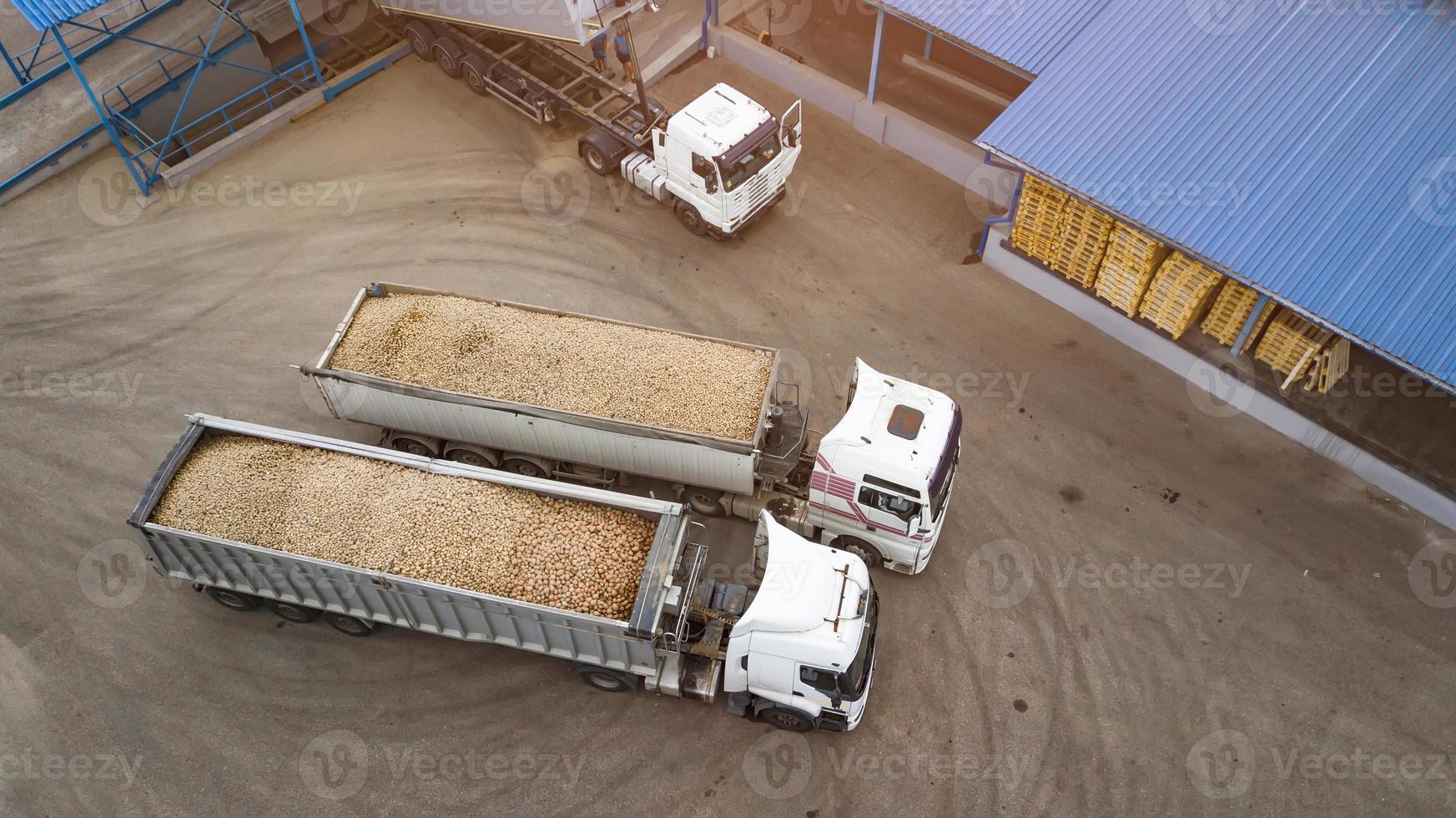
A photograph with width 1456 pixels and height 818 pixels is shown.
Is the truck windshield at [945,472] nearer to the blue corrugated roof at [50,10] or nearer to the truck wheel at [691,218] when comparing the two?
the truck wheel at [691,218]

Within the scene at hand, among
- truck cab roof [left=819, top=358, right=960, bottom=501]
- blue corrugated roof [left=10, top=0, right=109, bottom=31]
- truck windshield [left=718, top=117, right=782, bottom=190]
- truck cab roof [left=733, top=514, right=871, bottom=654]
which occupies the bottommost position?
truck cab roof [left=733, top=514, right=871, bottom=654]

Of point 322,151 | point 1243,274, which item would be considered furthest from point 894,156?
point 322,151

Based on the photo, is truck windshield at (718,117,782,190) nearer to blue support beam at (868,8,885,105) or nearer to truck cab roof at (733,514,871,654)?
blue support beam at (868,8,885,105)

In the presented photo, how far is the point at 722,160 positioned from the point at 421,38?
1084 cm

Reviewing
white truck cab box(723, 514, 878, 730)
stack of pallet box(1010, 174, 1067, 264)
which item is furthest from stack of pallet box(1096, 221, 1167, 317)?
white truck cab box(723, 514, 878, 730)

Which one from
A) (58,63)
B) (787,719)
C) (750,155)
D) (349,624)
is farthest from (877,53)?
(58,63)

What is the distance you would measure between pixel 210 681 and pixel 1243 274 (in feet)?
61.9

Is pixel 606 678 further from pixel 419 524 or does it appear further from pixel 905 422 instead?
pixel 905 422

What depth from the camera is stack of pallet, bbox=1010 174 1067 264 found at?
65.0 ft

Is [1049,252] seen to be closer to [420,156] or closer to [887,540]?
[887,540]

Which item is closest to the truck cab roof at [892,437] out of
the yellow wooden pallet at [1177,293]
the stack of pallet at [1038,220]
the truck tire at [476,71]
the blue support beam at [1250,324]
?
the yellow wooden pallet at [1177,293]

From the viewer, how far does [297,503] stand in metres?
15.0

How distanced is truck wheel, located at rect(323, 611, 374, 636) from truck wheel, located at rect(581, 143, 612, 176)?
1235 cm

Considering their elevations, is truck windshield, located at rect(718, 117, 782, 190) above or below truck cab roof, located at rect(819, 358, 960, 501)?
above
